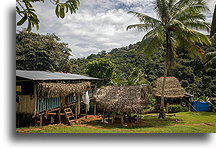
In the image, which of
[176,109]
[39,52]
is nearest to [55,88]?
[39,52]

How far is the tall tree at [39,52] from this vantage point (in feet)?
12.6

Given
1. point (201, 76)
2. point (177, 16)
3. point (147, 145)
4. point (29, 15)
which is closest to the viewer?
point (29, 15)

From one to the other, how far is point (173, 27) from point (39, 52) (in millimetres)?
5156

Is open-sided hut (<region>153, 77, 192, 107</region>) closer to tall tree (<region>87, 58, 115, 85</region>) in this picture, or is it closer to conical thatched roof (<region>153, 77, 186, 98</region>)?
conical thatched roof (<region>153, 77, 186, 98</region>)

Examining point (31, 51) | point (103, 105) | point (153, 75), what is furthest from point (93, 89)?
point (31, 51)

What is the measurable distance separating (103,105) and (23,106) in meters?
2.98

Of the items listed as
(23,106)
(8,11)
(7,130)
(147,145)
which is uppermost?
(8,11)

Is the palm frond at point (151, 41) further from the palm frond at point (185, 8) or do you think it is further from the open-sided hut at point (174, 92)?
the open-sided hut at point (174, 92)

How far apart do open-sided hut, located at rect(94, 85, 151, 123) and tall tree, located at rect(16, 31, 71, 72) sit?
2.24m

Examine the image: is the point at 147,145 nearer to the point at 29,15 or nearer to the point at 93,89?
the point at 29,15

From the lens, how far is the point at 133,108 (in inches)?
234

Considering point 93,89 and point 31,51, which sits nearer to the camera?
point 31,51

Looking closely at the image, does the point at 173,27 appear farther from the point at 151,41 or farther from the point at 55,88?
the point at 55,88

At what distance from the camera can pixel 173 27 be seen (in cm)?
640
